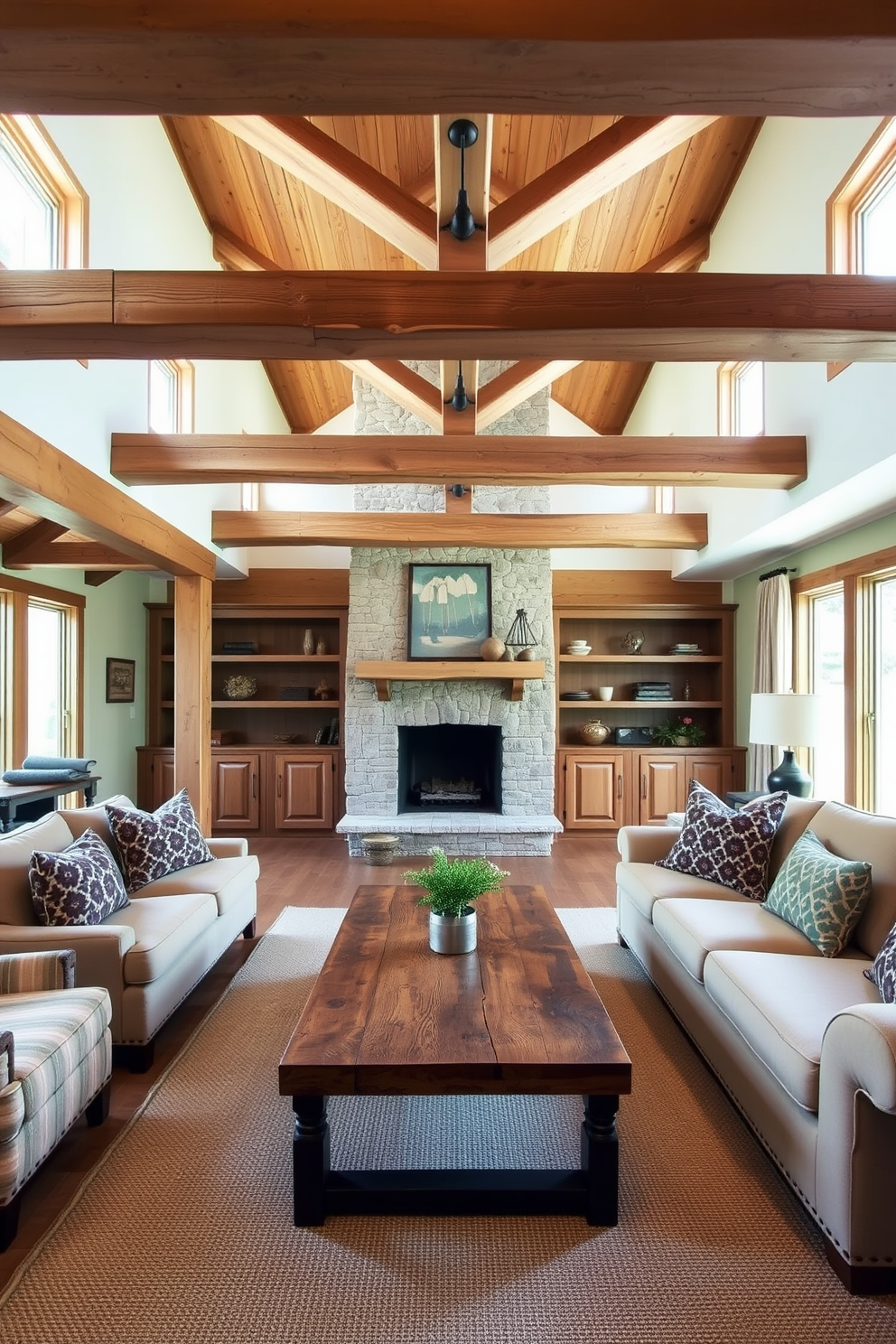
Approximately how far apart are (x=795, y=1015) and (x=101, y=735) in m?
5.85

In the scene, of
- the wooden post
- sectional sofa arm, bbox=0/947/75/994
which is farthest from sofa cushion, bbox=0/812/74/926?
the wooden post

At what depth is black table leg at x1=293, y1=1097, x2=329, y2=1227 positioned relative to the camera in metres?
1.87

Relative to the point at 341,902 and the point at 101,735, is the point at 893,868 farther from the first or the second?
the point at 101,735

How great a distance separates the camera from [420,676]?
6137 mm

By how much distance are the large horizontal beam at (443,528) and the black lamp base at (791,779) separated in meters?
2.08

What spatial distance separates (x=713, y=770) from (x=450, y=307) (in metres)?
5.39

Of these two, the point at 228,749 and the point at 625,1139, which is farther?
the point at 228,749

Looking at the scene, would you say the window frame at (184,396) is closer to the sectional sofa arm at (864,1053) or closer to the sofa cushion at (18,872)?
the sofa cushion at (18,872)

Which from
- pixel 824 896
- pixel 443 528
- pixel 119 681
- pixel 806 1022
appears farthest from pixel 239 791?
pixel 806 1022

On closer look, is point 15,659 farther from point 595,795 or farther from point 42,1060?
point 595,795

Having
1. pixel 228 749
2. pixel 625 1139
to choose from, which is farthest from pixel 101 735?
pixel 625 1139

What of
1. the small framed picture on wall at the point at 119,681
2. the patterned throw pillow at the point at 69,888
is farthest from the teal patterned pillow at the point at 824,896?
the small framed picture on wall at the point at 119,681

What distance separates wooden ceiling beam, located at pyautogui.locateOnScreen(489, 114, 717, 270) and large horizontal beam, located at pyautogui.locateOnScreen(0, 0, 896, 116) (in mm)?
2024

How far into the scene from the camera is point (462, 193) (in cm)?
307
